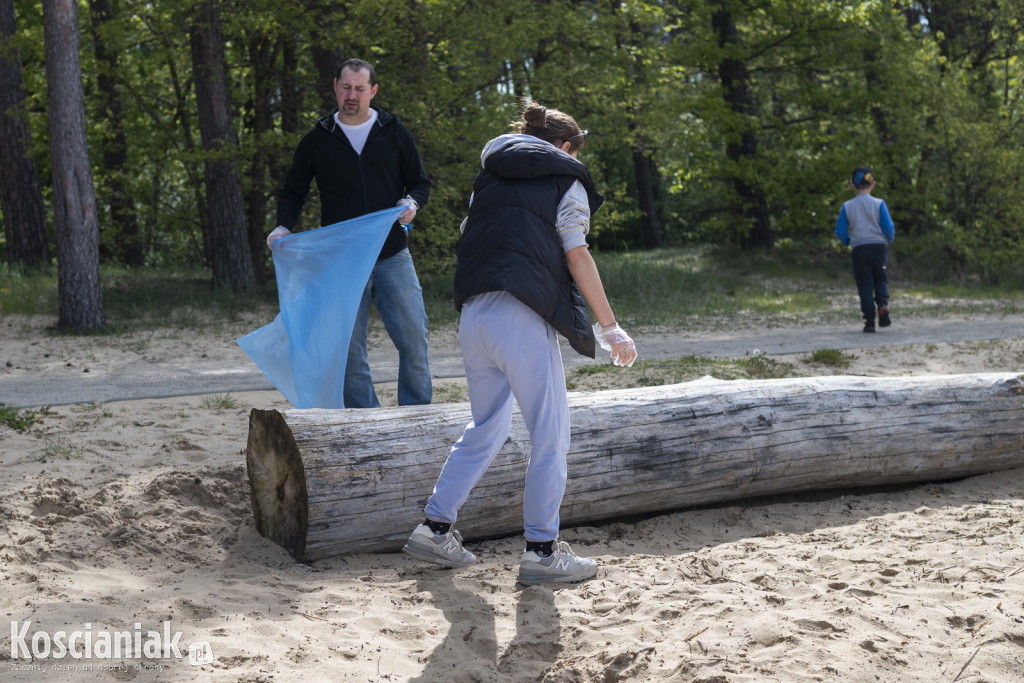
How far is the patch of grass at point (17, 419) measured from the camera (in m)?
5.73

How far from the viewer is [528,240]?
3.74m

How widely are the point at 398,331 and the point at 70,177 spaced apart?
6719 mm

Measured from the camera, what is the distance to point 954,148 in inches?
679

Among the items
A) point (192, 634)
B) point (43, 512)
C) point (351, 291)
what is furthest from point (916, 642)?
point (43, 512)

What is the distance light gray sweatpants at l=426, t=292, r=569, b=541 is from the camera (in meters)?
3.74

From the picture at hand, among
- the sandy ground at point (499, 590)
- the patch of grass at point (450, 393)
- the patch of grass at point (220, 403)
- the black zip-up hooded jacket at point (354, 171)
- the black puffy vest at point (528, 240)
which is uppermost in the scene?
the black zip-up hooded jacket at point (354, 171)

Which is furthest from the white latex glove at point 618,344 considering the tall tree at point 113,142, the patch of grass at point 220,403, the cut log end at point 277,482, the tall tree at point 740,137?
the tall tree at point 740,137

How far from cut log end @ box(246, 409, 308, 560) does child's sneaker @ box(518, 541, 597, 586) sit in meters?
1.02

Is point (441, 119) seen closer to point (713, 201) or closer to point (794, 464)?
point (794, 464)

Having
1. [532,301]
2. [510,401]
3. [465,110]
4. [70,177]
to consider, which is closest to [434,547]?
[510,401]

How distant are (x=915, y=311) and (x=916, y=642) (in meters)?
10.8

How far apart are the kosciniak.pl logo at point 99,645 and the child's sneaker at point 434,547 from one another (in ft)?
3.39

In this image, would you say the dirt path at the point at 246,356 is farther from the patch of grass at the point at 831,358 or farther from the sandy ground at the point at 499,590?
the sandy ground at the point at 499,590

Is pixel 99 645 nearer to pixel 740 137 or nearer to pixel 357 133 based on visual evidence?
pixel 357 133
